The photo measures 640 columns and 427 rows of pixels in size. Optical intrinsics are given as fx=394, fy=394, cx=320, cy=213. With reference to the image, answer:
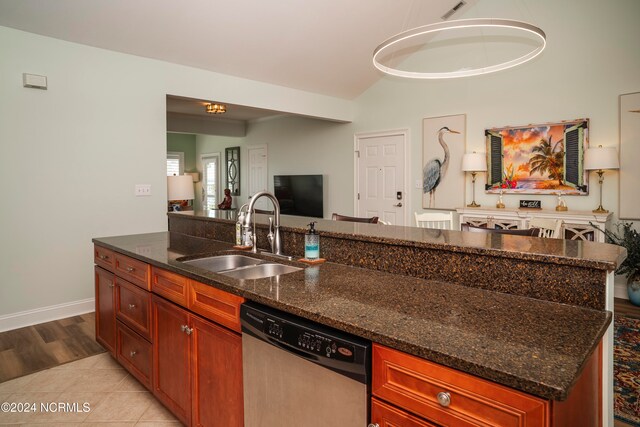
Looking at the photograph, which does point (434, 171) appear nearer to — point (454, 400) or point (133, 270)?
point (133, 270)

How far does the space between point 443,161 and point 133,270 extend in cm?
440

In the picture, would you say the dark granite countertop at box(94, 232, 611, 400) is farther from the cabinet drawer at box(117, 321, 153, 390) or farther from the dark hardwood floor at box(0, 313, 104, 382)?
the dark hardwood floor at box(0, 313, 104, 382)

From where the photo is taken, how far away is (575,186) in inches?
176

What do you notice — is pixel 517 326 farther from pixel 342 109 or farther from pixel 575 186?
pixel 342 109

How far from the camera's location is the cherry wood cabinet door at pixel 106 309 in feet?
8.34

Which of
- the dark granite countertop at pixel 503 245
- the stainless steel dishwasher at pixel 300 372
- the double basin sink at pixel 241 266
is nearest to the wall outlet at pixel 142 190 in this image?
the double basin sink at pixel 241 266

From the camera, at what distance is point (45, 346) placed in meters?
3.06

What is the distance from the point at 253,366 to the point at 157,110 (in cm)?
361

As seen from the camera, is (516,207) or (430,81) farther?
(430,81)

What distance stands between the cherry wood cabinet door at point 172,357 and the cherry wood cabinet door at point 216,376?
66 millimetres

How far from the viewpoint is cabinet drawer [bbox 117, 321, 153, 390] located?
7.12 ft

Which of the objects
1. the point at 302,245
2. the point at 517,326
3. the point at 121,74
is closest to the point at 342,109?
the point at 121,74

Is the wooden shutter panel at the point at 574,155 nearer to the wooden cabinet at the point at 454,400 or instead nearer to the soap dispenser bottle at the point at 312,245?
the soap dispenser bottle at the point at 312,245

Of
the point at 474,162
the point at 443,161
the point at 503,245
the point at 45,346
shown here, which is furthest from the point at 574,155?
the point at 45,346
